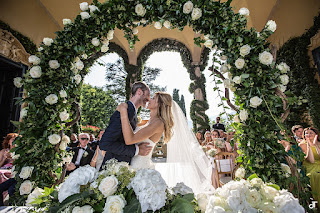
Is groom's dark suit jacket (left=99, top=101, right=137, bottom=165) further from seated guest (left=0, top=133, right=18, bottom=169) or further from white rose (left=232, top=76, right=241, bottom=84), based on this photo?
seated guest (left=0, top=133, right=18, bottom=169)

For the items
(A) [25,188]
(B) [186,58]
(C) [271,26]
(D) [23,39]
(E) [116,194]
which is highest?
(B) [186,58]

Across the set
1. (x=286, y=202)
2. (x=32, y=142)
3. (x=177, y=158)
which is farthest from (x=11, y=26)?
(x=286, y=202)

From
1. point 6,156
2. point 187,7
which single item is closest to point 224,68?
point 187,7

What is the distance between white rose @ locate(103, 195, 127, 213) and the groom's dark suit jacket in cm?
114

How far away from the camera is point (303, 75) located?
20.1 feet

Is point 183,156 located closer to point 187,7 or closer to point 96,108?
point 187,7

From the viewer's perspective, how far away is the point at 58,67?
2230mm

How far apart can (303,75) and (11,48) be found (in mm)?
9987

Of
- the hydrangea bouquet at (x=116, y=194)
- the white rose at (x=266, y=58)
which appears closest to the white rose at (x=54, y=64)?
the hydrangea bouquet at (x=116, y=194)

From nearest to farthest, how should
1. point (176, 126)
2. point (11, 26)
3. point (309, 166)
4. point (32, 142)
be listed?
point (32, 142) → point (176, 126) → point (309, 166) → point (11, 26)

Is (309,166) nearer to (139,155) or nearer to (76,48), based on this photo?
(139,155)

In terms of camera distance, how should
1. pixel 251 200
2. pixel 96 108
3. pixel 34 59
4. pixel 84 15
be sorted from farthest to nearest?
pixel 96 108, pixel 84 15, pixel 34 59, pixel 251 200

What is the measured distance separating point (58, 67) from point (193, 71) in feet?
26.7

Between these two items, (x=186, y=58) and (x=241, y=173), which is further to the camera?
(x=186, y=58)
